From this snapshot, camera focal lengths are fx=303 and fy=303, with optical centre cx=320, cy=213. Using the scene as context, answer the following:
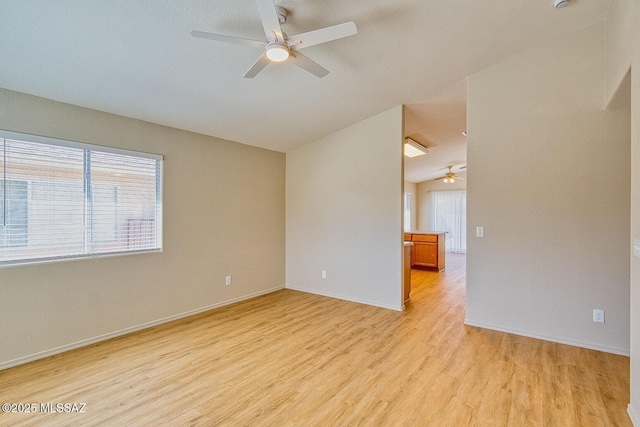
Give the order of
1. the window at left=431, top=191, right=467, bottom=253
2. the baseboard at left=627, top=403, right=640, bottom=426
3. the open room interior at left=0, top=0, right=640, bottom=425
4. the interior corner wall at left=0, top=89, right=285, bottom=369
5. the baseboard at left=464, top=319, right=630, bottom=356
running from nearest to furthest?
the baseboard at left=627, top=403, right=640, bottom=426 < the open room interior at left=0, top=0, right=640, bottom=425 < the interior corner wall at left=0, top=89, right=285, bottom=369 < the baseboard at left=464, top=319, right=630, bottom=356 < the window at left=431, top=191, right=467, bottom=253

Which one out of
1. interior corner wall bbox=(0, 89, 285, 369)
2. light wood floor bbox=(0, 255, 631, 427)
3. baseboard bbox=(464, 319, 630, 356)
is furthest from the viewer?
baseboard bbox=(464, 319, 630, 356)

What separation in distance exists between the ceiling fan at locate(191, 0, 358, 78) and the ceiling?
11.6 inches

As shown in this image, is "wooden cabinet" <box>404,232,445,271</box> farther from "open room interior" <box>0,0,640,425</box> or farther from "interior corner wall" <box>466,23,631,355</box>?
"interior corner wall" <box>466,23,631,355</box>

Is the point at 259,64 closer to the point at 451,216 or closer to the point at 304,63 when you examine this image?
the point at 304,63

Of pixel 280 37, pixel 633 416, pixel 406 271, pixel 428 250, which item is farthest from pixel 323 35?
pixel 428 250

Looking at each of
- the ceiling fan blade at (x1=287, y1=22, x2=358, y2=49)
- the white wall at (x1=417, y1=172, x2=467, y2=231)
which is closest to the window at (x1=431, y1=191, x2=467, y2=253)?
the white wall at (x1=417, y1=172, x2=467, y2=231)

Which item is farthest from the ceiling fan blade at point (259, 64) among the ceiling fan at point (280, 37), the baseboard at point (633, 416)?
the baseboard at point (633, 416)

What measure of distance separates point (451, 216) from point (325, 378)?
361 inches

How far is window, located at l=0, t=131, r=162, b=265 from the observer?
2672mm

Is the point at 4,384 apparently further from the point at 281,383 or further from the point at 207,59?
the point at 207,59

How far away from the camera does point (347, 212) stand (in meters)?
4.70

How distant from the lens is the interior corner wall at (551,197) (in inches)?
118

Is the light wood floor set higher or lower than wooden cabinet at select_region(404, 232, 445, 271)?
lower

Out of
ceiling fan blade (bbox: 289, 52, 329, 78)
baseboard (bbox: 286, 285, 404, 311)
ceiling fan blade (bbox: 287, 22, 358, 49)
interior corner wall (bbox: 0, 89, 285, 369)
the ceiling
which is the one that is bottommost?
baseboard (bbox: 286, 285, 404, 311)
